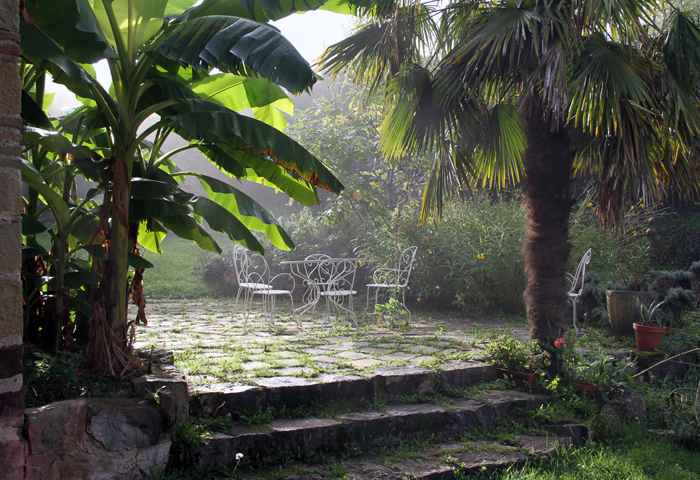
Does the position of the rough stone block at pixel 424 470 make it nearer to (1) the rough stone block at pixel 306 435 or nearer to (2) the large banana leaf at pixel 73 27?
(1) the rough stone block at pixel 306 435

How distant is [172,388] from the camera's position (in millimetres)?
2693

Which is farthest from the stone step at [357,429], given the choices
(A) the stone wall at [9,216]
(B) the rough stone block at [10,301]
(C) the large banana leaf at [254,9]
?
(C) the large banana leaf at [254,9]

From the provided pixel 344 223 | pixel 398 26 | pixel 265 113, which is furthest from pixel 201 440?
pixel 344 223

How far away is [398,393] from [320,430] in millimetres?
878

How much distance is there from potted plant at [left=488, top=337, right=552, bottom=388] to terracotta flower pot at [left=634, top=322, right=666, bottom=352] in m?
1.82

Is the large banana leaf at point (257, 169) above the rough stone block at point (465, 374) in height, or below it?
above

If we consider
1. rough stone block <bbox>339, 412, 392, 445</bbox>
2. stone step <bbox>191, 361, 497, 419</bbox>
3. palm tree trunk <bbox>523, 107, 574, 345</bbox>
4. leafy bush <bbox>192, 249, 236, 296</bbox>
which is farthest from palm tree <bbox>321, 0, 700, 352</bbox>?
leafy bush <bbox>192, 249, 236, 296</bbox>

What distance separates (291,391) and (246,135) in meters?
1.71

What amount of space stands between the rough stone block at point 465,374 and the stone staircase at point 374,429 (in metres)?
0.02

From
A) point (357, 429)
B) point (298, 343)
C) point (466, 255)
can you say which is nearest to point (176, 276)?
point (466, 255)

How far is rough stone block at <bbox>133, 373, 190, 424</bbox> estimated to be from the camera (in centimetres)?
265

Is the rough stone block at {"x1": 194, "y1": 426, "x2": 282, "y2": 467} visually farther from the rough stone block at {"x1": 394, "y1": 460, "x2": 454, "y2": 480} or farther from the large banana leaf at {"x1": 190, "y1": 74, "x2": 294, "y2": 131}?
the large banana leaf at {"x1": 190, "y1": 74, "x2": 294, "y2": 131}

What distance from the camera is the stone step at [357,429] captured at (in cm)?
275

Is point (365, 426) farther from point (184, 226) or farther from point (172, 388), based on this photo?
point (184, 226)
